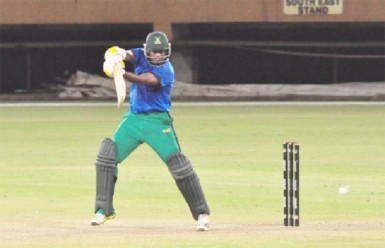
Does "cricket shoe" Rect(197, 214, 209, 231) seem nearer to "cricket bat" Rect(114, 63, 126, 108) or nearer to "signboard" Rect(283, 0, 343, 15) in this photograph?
"cricket bat" Rect(114, 63, 126, 108)

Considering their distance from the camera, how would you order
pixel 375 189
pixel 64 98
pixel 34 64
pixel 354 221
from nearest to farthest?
pixel 354 221 < pixel 375 189 < pixel 64 98 < pixel 34 64

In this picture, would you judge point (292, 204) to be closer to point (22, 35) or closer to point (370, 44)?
point (370, 44)

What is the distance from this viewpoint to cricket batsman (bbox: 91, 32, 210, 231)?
13367 mm

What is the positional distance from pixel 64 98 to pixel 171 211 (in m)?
31.0

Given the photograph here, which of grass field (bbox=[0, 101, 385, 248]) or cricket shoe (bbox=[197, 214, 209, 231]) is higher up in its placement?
cricket shoe (bbox=[197, 214, 209, 231])

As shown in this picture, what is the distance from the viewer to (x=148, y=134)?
13398mm

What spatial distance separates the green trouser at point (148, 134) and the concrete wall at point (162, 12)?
33.2m

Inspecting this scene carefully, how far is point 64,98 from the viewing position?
46.3 m

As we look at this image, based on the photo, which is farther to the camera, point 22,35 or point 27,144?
point 22,35

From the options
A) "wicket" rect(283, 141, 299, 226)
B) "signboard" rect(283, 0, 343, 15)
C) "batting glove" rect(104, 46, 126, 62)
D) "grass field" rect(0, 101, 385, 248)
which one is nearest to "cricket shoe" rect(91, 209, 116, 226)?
"grass field" rect(0, 101, 385, 248)

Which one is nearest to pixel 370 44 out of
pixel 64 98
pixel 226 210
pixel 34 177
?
pixel 64 98

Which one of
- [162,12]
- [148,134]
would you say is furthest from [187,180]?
[162,12]

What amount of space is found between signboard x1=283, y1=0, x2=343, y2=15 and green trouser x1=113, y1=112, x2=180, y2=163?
110ft

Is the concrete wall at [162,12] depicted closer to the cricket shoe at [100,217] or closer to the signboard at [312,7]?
the signboard at [312,7]
